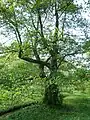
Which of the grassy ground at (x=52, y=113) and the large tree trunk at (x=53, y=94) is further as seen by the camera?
the large tree trunk at (x=53, y=94)

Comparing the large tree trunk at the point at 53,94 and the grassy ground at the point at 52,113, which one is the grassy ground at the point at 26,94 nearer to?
the grassy ground at the point at 52,113

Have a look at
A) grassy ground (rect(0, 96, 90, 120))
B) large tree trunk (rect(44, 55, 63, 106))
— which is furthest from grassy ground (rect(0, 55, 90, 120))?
large tree trunk (rect(44, 55, 63, 106))

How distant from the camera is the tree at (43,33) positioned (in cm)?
2272

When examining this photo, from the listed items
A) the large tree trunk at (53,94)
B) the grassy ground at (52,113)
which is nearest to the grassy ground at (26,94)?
the grassy ground at (52,113)

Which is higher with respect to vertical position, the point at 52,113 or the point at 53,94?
the point at 53,94

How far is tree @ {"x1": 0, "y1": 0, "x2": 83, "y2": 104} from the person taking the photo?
22.7m

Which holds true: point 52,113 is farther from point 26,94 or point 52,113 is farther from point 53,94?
point 26,94

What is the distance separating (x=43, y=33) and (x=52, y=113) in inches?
225

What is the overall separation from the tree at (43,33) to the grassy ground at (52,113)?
0.99m

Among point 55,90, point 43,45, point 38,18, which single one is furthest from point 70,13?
point 55,90

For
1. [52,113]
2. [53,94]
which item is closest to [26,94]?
[52,113]

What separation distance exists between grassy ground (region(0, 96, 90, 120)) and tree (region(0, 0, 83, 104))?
38.9 inches

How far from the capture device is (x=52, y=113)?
22.6m

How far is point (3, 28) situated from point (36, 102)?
20.0ft
